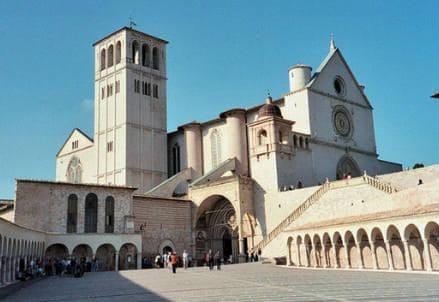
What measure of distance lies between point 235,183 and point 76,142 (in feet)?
90.9

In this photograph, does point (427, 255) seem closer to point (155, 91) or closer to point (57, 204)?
point (57, 204)

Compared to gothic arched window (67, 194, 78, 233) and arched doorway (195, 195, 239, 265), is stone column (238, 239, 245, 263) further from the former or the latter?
gothic arched window (67, 194, 78, 233)

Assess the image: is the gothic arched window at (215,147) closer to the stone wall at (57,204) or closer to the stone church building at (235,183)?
the stone church building at (235,183)

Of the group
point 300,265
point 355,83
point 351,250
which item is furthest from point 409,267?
point 355,83

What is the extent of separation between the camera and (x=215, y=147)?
169 ft

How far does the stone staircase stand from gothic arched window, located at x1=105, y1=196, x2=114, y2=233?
35.1 feet

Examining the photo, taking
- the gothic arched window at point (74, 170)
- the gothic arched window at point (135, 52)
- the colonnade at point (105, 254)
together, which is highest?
the gothic arched window at point (135, 52)

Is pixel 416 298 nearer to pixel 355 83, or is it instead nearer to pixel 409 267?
pixel 409 267

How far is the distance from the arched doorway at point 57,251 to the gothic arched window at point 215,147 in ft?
63.0

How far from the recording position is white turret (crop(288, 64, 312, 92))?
151 feet

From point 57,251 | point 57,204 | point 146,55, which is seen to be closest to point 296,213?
point 57,204

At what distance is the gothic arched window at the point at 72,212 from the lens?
36.2 meters

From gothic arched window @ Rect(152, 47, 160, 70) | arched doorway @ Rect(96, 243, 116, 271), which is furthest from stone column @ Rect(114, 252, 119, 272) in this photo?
gothic arched window @ Rect(152, 47, 160, 70)

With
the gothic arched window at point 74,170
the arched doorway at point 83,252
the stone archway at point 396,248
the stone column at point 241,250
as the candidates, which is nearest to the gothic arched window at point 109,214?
the arched doorway at point 83,252
